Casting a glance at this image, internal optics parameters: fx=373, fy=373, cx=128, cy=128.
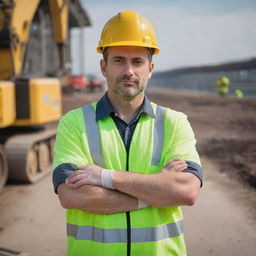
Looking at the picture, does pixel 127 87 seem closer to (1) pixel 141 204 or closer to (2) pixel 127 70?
(2) pixel 127 70

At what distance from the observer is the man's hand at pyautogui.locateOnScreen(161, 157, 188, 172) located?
2.23m

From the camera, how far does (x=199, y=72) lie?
1927 inches

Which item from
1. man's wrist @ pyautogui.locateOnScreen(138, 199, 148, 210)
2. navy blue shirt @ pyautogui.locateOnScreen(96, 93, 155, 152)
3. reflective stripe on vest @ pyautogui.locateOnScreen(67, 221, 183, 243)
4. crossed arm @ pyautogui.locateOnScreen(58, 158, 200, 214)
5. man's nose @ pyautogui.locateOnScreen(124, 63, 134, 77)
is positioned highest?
man's nose @ pyautogui.locateOnScreen(124, 63, 134, 77)

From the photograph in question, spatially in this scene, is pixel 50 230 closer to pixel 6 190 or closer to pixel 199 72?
pixel 6 190

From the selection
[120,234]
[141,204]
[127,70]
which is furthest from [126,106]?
[120,234]

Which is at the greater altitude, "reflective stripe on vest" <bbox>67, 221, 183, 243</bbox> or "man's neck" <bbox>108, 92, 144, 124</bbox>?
"man's neck" <bbox>108, 92, 144, 124</bbox>

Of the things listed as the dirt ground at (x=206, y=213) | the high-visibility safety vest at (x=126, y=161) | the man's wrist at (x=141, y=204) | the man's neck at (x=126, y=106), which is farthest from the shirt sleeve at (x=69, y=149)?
the dirt ground at (x=206, y=213)

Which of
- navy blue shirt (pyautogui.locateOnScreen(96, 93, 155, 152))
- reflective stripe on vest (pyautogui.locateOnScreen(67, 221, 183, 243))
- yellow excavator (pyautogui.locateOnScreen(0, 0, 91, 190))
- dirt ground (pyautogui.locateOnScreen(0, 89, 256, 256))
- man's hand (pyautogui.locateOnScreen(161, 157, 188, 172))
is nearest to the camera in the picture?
reflective stripe on vest (pyautogui.locateOnScreen(67, 221, 183, 243))

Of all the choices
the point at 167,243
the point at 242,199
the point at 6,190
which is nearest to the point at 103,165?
the point at 167,243

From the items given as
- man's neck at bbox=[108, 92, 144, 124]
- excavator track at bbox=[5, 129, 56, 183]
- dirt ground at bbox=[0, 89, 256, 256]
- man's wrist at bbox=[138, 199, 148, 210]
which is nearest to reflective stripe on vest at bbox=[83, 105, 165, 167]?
man's neck at bbox=[108, 92, 144, 124]

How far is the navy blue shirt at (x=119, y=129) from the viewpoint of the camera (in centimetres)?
227

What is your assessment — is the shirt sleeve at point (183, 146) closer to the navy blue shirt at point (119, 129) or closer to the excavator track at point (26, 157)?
the navy blue shirt at point (119, 129)

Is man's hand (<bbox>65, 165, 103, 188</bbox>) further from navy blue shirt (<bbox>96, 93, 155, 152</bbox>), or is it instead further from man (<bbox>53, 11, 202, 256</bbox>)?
navy blue shirt (<bbox>96, 93, 155, 152</bbox>)

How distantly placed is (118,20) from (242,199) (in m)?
4.71
